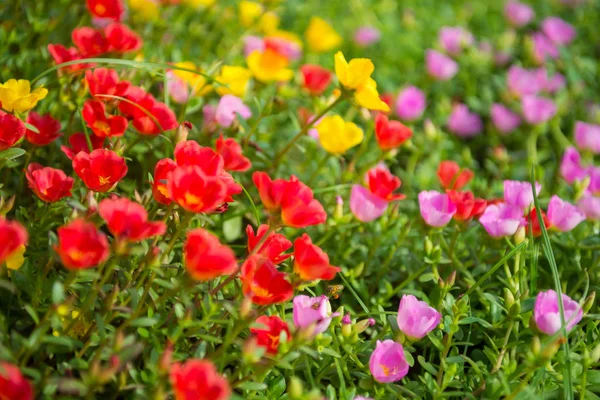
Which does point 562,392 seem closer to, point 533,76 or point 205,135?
point 205,135

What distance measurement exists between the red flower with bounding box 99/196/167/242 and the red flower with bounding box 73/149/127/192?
8.0 inches

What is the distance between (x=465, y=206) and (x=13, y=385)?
111 cm

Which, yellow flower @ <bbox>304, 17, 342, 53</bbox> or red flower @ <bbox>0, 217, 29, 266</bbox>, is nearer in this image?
red flower @ <bbox>0, 217, 29, 266</bbox>

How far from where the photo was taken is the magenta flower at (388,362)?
56.2 inches

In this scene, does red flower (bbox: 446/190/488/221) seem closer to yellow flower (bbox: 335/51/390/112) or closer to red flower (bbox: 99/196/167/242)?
yellow flower (bbox: 335/51/390/112)

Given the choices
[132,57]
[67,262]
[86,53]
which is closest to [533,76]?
[132,57]

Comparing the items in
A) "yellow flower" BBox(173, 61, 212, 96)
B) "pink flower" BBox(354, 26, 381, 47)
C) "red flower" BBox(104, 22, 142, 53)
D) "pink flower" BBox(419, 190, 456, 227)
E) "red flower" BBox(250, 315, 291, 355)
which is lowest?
"pink flower" BBox(354, 26, 381, 47)

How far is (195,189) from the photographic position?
126cm

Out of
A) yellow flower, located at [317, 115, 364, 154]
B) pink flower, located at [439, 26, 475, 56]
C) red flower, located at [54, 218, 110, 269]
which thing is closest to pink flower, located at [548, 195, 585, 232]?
yellow flower, located at [317, 115, 364, 154]

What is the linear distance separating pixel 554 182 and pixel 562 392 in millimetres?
1319

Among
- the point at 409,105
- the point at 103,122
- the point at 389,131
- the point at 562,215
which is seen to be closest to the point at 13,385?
the point at 103,122

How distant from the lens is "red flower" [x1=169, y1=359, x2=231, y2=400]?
1.07 meters

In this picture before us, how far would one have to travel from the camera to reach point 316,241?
1.95 meters

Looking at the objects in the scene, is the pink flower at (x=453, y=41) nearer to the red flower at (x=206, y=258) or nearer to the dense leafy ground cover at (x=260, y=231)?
the dense leafy ground cover at (x=260, y=231)
